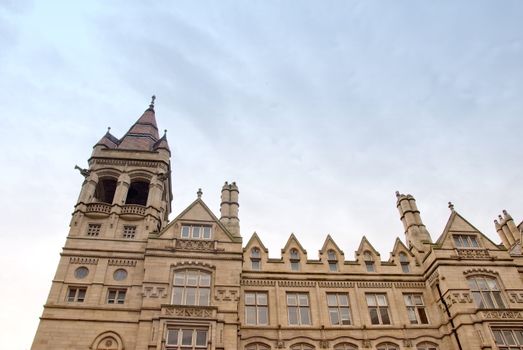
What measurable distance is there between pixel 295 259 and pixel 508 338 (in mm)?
13391

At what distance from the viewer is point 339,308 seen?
27750mm

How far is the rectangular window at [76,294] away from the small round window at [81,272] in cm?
82

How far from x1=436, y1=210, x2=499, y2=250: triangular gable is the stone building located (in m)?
0.09

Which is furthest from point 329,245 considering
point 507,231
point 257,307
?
point 507,231

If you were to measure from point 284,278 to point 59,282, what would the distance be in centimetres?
1379

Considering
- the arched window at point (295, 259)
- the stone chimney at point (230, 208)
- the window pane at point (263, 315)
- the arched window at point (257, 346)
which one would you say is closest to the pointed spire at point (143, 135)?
the stone chimney at point (230, 208)

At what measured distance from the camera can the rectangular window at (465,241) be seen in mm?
30298

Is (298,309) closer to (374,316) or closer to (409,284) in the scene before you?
(374,316)

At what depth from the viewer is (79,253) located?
27172mm

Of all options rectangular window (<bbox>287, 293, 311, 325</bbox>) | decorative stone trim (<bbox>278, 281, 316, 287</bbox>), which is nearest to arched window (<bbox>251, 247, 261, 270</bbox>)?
decorative stone trim (<bbox>278, 281, 316, 287</bbox>)

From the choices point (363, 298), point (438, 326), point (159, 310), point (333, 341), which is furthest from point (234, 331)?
point (438, 326)

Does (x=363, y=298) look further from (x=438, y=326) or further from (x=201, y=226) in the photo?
(x=201, y=226)

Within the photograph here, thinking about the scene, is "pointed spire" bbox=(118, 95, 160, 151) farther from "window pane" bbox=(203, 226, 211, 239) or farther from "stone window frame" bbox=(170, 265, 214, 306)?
"stone window frame" bbox=(170, 265, 214, 306)

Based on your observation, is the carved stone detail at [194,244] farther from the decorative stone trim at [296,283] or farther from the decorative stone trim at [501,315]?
the decorative stone trim at [501,315]
